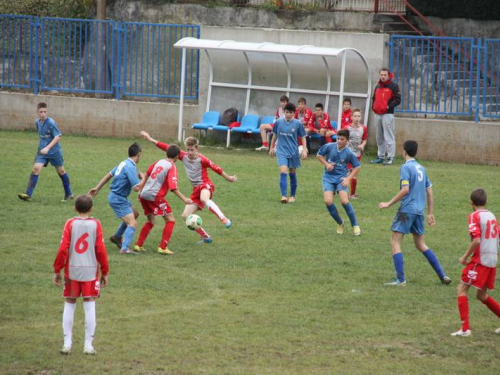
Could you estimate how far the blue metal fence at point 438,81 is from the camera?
22.7 meters

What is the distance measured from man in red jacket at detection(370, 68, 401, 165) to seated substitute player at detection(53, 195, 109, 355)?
13.9 m

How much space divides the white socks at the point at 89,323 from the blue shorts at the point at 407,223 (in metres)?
4.31

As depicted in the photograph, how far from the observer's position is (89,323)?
27.3ft

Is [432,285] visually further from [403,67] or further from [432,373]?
[403,67]

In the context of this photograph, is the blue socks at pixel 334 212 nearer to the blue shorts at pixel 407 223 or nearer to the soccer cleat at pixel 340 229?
the soccer cleat at pixel 340 229

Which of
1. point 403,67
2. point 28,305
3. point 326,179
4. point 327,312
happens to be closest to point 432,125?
point 403,67

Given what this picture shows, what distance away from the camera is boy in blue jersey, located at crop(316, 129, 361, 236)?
14.1m

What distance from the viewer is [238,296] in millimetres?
10711

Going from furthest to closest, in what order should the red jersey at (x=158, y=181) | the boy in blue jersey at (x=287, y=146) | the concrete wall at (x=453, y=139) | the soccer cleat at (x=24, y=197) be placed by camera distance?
1. the concrete wall at (x=453, y=139)
2. the boy in blue jersey at (x=287, y=146)
3. the soccer cleat at (x=24, y=197)
4. the red jersey at (x=158, y=181)

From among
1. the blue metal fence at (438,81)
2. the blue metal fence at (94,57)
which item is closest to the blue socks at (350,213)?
the blue metal fence at (438,81)

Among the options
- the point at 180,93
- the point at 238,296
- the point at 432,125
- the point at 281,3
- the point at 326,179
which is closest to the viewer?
the point at 238,296

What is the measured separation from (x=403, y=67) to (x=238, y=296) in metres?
13.5

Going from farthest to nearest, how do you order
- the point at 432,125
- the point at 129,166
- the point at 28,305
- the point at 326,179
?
the point at 432,125 → the point at 326,179 → the point at 129,166 → the point at 28,305

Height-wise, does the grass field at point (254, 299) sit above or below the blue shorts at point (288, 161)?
below
